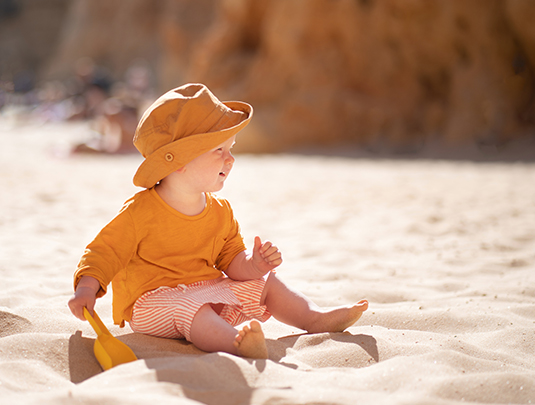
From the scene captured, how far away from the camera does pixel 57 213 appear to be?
4.47 metres

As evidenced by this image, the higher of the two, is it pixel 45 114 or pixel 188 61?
pixel 188 61

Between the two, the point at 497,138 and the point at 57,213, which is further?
the point at 497,138

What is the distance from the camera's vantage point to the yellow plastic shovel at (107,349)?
1.66 m

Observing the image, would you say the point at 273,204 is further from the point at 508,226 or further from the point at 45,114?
the point at 45,114

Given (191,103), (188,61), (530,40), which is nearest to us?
(191,103)

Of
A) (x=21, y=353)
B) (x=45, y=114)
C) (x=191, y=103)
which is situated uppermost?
(x=191, y=103)

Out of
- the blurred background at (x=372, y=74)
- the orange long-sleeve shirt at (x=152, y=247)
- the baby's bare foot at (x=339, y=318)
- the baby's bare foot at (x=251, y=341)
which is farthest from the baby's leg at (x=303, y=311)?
the blurred background at (x=372, y=74)

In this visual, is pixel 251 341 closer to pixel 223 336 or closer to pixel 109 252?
pixel 223 336

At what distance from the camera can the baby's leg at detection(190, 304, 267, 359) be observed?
1.65 meters

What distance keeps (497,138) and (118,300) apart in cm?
831

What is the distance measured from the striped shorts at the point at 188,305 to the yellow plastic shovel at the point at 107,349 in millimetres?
195

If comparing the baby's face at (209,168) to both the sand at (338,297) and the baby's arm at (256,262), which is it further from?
the sand at (338,297)

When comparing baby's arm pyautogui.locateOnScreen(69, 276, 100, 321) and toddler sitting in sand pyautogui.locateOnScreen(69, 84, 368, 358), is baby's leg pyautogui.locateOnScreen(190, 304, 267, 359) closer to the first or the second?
toddler sitting in sand pyautogui.locateOnScreen(69, 84, 368, 358)

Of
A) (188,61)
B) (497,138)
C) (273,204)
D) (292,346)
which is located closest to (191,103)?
(292,346)
